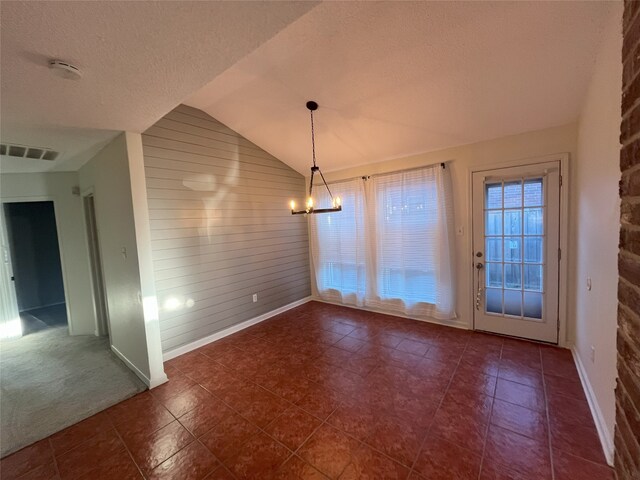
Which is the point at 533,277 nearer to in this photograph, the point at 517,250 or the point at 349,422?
the point at 517,250

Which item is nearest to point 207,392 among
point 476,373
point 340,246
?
point 476,373

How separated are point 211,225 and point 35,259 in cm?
512

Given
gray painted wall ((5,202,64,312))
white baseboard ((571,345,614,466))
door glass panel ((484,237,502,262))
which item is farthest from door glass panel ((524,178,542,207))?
gray painted wall ((5,202,64,312))

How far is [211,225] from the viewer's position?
3.53 meters

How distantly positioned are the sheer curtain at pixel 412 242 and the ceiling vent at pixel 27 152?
13.2ft

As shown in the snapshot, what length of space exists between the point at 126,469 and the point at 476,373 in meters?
2.98

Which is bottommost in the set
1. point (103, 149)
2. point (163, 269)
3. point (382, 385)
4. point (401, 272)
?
point (382, 385)

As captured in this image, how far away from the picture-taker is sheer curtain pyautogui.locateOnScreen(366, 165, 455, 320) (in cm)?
353

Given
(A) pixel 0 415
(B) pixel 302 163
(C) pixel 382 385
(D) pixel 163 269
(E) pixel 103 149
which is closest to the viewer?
(A) pixel 0 415

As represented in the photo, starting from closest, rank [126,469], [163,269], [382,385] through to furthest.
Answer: [126,469], [382,385], [163,269]

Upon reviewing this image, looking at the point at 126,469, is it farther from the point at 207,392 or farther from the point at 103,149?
the point at 103,149

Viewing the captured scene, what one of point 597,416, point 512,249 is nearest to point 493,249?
point 512,249

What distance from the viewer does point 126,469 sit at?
1692 millimetres

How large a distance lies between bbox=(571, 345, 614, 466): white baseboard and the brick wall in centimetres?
100
